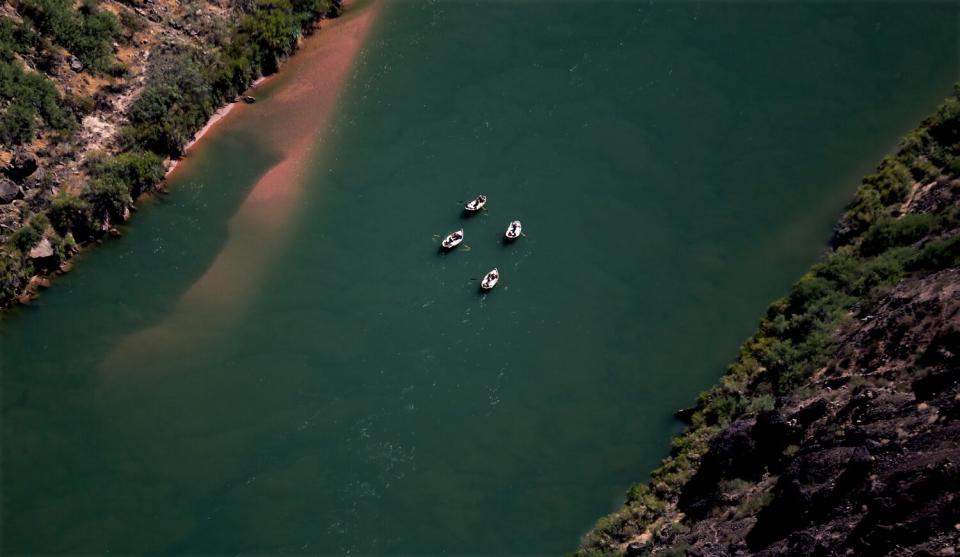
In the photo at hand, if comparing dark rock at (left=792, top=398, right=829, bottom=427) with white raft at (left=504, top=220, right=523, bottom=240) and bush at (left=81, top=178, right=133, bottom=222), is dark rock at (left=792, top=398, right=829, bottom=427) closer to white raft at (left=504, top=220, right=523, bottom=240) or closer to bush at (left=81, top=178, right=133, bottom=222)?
white raft at (left=504, top=220, right=523, bottom=240)

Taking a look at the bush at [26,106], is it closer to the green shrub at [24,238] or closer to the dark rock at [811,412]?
the green shrub at [24,238]

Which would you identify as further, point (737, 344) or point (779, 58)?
point (779, 58)

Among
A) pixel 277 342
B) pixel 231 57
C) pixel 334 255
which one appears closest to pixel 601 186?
pixel 334 255

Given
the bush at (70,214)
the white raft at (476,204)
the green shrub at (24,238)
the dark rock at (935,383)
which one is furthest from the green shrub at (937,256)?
the green shrub at (24,238)

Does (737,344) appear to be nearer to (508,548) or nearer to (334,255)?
(508,548)

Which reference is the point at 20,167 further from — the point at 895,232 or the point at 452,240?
the point at 895,232
